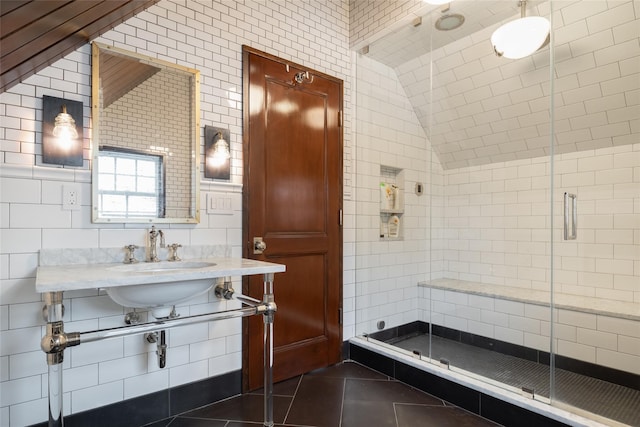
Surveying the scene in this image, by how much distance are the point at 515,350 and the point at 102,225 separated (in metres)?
2.87

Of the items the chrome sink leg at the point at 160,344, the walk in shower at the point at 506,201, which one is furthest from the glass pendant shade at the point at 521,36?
the chrome sink leg at the point at 160,344

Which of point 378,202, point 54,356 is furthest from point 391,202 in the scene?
point 54,356

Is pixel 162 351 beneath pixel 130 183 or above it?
beneath

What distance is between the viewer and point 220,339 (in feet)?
6.63

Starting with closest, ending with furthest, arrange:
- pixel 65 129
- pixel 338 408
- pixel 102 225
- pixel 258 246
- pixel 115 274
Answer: pixel 115 274, pixel 65 129, pixel 102 225, pixel 338 408, pixel 258 246

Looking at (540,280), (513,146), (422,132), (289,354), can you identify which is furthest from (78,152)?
(540,280)

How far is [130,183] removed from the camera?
174 centimetres

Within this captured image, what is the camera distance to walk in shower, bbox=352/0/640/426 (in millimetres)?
2188

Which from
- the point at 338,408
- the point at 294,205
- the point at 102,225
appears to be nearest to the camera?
the point at 102,225

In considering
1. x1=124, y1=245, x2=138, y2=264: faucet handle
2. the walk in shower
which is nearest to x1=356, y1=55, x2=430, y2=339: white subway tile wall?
the walk in shower

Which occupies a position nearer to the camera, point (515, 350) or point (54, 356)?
point (54, 356)

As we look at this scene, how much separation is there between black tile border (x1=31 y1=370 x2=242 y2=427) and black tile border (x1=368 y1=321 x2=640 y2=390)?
1.20 metres

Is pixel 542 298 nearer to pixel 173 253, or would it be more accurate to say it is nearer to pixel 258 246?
pixel 258 246

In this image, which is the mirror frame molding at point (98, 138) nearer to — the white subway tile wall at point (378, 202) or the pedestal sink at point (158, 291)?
the pedestal sink at point (158, 291)
